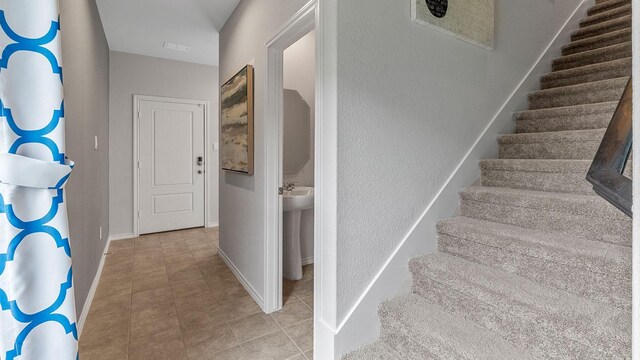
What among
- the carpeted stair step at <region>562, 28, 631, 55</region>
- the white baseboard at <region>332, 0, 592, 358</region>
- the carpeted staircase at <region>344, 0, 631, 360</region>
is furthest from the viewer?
the carpeted stair step at <region>562, 28, 631, 55</region>

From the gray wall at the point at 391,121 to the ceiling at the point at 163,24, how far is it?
1.82 meters

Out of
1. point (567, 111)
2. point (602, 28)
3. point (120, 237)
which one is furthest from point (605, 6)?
point (120, 237)

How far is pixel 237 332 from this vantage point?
6.51 ft

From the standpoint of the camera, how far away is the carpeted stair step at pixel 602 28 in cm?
268

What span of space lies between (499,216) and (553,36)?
6.46 feet

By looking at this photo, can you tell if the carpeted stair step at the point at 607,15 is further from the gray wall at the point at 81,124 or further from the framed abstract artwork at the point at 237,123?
the gray wall at the point at 81,124

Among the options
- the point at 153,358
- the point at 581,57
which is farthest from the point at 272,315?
the point at 581,57

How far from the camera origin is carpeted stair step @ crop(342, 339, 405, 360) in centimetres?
155

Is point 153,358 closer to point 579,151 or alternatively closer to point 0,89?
point 0,89

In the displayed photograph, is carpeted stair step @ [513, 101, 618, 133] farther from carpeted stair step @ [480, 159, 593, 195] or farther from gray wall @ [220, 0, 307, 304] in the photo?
gray wall @ [220, 0, 307, 304]

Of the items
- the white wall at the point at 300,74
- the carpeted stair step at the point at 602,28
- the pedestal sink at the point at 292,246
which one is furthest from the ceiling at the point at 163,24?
the carpeted stair step at the point at 602,28

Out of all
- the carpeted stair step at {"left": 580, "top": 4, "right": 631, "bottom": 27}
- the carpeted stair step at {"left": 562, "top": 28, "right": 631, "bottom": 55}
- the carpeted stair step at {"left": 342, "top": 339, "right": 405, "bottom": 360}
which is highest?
the carpeted stair step at {"left": 580, "top": 4, "right": 631, "bottom": 27}

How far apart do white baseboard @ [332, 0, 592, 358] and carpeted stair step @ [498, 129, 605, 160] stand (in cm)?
9

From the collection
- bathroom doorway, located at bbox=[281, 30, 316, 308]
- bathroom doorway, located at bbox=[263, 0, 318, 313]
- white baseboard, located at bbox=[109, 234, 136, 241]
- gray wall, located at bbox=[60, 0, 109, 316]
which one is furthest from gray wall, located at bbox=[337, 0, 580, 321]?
white baseboard, located at bbox=[109, 234, 136, 241]
